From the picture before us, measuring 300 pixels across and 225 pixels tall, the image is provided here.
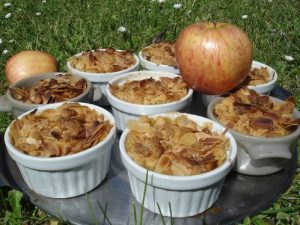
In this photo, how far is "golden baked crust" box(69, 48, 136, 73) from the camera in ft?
6.34

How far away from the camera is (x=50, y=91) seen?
5.55 feet

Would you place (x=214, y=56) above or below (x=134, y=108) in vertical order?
above

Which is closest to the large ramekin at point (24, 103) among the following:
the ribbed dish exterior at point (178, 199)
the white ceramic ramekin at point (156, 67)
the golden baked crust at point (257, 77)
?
the white ceramic ramekin at point (156, 67)

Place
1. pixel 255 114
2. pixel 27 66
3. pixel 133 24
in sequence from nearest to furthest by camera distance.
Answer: pixel 255 114 → pixel 27 66 → pixel 133 24

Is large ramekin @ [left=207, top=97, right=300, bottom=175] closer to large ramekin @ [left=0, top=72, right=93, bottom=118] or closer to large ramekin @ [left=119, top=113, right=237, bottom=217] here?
large ramekin @ [left=119, top=113, right=237, bottom=217]

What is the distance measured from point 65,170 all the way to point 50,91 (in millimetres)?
469

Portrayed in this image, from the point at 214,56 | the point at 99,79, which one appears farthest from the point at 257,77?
the point at 99,79

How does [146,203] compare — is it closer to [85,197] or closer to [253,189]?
[85,197]

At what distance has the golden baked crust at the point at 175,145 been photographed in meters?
1.24

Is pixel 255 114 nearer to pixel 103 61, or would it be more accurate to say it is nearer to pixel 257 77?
pixel 257 77

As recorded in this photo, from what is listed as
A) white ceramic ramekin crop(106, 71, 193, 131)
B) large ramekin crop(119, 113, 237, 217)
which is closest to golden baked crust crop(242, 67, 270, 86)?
white ceramic ramekin crop(106, 71, 193, 131)

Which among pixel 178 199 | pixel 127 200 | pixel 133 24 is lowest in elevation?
pixel 133 24

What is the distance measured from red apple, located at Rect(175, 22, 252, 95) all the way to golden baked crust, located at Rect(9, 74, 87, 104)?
17.2 inches

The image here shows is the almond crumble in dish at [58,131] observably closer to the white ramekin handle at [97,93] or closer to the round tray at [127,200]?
the round tray at [127,200]
